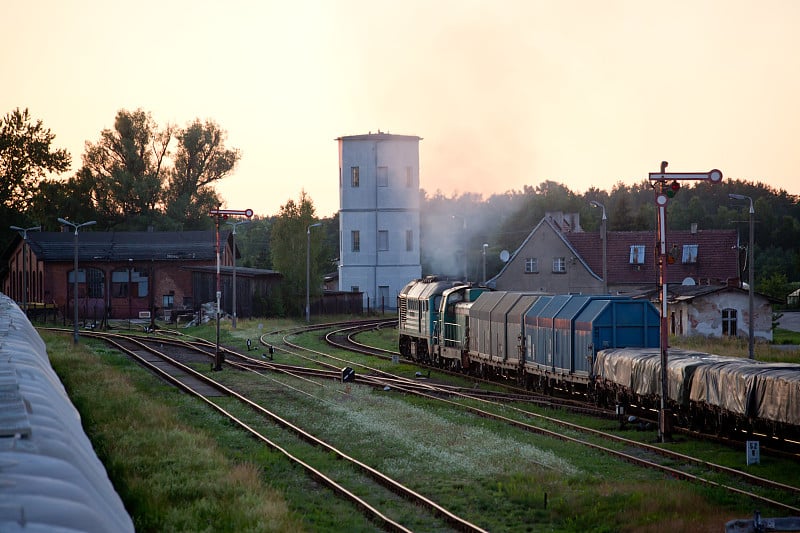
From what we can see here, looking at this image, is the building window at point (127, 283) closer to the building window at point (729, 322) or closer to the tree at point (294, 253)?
the tree at point (294, 253)

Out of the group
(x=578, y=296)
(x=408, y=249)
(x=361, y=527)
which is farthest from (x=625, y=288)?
(x=361, y=527)

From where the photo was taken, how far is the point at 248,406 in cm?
2936

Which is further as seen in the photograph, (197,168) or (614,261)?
(197,168)

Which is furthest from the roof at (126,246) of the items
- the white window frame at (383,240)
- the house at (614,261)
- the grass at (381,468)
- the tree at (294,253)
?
the grass at (381,468)

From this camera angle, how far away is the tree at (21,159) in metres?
93.3

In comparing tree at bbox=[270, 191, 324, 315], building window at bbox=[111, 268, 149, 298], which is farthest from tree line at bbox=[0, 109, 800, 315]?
building window at bbox=[111, 268, 149, 298]

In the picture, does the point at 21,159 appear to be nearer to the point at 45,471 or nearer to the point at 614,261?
the point at 614,261

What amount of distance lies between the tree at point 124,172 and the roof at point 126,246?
16.9 m

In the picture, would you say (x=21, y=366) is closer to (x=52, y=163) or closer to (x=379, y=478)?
(x=379, y=478)

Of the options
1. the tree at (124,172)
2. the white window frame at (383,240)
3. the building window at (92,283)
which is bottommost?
the building window at (92,283)

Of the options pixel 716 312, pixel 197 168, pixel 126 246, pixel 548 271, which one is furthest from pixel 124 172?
pixel 716 312

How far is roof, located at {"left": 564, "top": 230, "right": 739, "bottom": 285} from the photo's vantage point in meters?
73.4

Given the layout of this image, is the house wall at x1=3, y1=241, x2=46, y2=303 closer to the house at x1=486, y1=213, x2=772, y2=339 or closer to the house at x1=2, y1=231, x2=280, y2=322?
the house at x1=2, y1=231, x2=280, y2=322

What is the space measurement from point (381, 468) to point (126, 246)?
244ft
